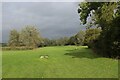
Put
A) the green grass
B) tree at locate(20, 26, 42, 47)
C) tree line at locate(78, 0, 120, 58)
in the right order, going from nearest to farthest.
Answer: the green grass < tree line at locate(78, 0, 120, 58) < tree at locate(20, 26, 42, 47)

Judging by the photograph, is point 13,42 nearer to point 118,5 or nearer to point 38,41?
point 38,41

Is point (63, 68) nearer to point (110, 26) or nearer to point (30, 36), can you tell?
point (110, 26)

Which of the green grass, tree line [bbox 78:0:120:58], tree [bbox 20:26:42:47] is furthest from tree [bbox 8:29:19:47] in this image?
the green grass

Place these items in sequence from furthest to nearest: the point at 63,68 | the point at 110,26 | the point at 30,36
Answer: the point at 30,36 < the point at 110,26 < the point at 63,68

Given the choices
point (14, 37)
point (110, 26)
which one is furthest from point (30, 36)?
point (110, 26)

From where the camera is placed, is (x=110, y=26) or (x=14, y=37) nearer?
(x=110, y=26)

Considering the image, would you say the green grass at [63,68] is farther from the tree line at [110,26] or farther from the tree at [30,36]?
the tree at [30,36]

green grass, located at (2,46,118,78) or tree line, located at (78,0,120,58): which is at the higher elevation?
tree line, located at (78,0,120,58)

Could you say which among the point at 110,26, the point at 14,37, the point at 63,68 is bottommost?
the point at 14,37

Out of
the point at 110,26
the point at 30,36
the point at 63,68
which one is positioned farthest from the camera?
the point at 30,36

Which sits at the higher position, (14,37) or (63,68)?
(63,68)

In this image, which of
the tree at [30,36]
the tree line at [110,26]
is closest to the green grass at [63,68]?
the tree line at [110,26]

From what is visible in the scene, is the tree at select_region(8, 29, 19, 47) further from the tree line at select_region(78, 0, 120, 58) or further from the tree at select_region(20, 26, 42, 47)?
the tree line at select_region(78, 0, 120, 58)

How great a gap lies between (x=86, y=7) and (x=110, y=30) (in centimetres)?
756
